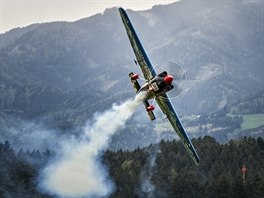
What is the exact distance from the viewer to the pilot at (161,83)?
78938 mm

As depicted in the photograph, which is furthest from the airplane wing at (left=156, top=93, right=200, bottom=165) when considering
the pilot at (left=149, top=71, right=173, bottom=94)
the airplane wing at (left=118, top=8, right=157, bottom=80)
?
the pilot at (left=149, top=71, right=173, bottom=94)

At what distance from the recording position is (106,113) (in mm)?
104875

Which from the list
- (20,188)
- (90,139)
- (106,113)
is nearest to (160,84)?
(106,113)

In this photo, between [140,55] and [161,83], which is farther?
[140,55]

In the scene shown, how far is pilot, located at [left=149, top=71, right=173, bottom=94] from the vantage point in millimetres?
78938

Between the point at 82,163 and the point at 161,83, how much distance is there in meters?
55.7

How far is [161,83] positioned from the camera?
262 ft

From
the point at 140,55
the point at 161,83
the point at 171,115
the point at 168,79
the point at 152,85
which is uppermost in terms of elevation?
the point at 140,55

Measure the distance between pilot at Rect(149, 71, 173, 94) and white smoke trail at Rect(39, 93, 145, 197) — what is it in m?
14.6

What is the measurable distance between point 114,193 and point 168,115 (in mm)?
78465

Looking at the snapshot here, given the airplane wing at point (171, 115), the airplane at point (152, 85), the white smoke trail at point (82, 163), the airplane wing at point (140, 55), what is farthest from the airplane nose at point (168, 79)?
the white smoke trail at point (82, 163)

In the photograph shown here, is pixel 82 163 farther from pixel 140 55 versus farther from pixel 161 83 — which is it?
pixel 161 83

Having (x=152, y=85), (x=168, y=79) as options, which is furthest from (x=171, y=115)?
(x=168, y=79)

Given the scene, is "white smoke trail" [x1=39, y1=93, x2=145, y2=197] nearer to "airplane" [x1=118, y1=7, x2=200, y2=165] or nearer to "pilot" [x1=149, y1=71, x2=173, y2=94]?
"airplane" [x1=118, y1=7, x2=200, y2=165]
